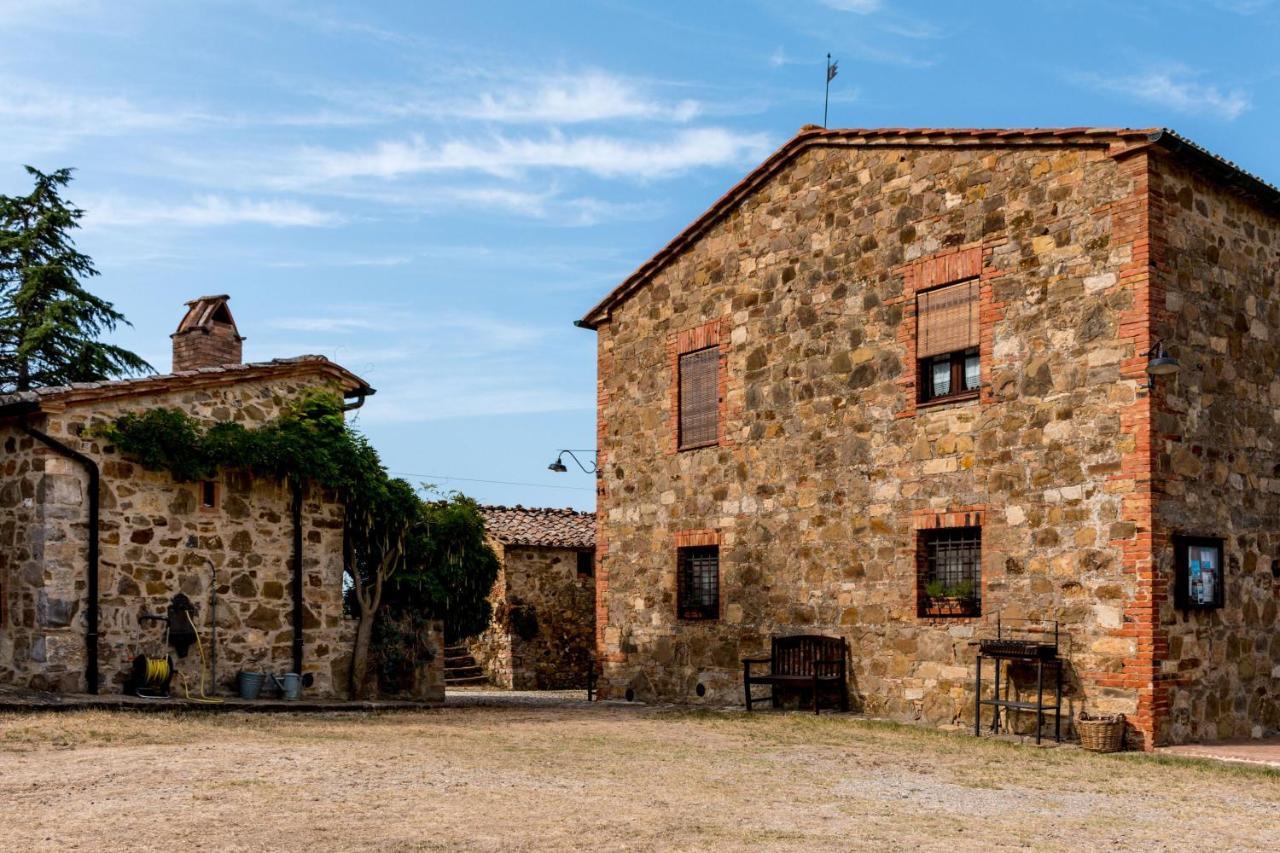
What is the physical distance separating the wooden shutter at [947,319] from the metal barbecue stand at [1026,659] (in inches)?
127

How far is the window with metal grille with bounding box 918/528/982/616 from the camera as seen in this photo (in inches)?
547

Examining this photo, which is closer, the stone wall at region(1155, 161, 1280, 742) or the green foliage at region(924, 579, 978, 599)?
the stone wall at region(1155, 161, 1280, 742)

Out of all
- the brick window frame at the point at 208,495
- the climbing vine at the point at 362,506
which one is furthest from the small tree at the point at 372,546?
the brick window frame at the point at 208,495

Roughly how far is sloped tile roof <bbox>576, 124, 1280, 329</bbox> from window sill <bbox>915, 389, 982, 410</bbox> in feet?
9.24

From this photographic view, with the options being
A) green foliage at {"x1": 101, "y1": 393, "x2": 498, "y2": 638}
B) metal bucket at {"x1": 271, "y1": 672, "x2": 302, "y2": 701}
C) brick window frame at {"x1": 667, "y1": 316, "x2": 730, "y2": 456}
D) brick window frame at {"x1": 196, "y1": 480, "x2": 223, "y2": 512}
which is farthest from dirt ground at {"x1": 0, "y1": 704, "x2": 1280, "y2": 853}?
brick window frame at {"x1": 667, "y1": 316, "x2": 730, "y2": 456}

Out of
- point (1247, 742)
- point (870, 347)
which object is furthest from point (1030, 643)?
point (870, 347)

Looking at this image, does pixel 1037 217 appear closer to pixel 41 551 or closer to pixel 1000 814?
pixel 1000 814

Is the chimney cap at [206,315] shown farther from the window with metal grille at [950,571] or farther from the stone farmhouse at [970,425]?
the window with metal grille at [950,571]

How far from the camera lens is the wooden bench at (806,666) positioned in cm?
1513

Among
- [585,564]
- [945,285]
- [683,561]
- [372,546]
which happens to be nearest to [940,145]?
[945,285]

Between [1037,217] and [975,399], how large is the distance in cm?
211

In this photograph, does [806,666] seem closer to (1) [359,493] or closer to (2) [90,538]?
(1) [359,493]

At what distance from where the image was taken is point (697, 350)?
17.7m

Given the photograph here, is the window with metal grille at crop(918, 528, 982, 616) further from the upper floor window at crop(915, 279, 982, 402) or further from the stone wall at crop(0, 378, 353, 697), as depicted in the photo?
the stone wall at crop(0, 378, 353, 697)
